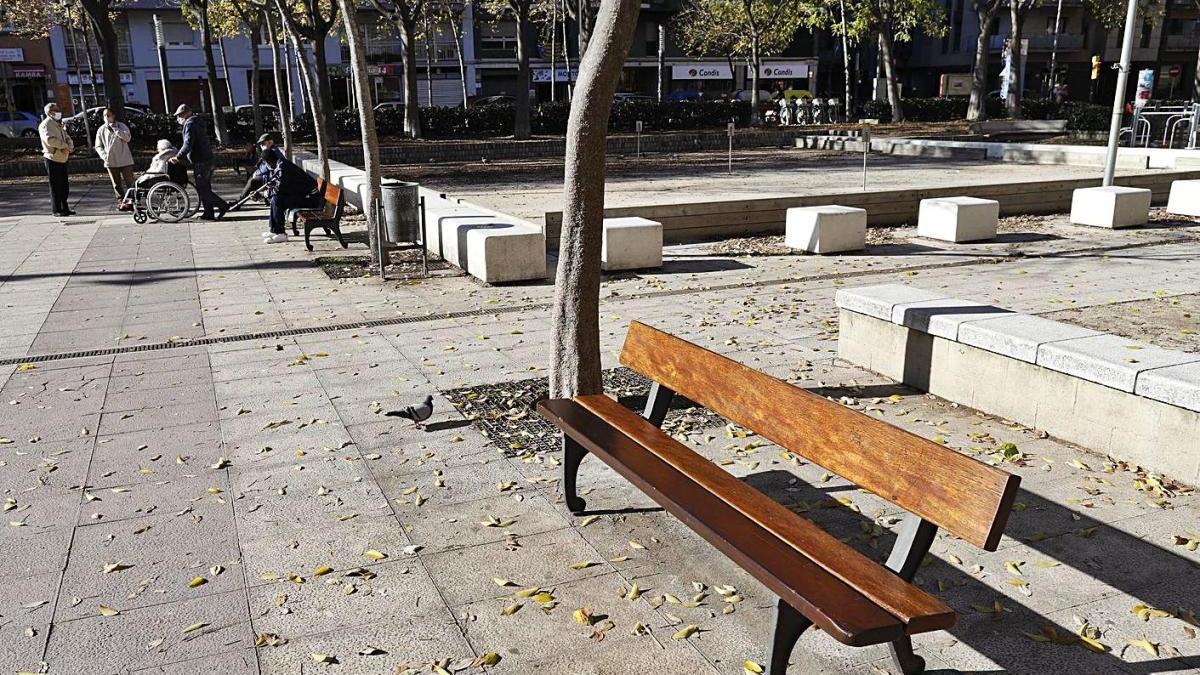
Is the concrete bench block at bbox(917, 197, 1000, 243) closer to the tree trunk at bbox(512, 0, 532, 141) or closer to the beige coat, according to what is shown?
the beige coat

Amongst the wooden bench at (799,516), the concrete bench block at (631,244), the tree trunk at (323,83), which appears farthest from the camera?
the tree trunk at (323,83)

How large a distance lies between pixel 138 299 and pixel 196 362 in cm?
292

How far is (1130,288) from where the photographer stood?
31.2 feet

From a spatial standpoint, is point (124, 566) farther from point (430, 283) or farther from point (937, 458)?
point (430, 283)

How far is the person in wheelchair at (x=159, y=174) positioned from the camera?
15336 mm

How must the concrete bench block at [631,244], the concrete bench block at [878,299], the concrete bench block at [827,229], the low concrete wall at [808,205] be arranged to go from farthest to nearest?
the low concrete wall at [808,205] < the concrete bench block at [827,229] < the concrete bench block at [631,244] < the concrete bench block at [878,299]

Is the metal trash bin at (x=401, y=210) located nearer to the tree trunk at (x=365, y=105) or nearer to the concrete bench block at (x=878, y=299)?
the tree trunk at (x=365, y=105)

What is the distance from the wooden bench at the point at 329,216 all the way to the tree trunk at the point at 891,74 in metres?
29.3

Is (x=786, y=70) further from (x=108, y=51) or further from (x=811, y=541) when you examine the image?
(x=811, y=541)

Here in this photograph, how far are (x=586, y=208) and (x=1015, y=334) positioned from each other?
253 centimetres

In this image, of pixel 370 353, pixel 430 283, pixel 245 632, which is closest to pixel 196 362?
pixel 370 353

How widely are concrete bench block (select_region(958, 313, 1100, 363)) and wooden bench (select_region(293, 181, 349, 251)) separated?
342 inches

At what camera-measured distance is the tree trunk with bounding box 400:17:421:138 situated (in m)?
31.0

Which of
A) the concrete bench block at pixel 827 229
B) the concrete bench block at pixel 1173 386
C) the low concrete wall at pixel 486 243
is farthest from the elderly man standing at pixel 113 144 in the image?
the concrete bench block at pixel 1173 386
